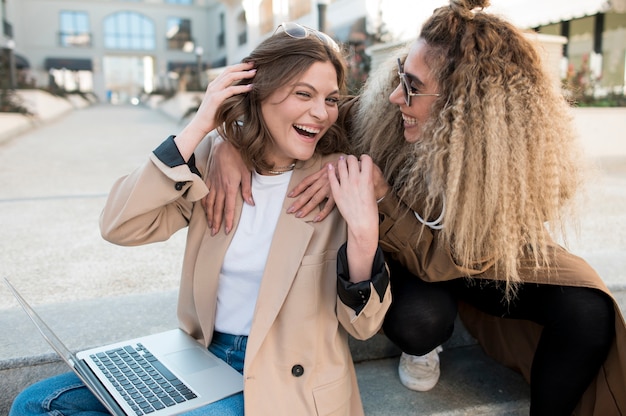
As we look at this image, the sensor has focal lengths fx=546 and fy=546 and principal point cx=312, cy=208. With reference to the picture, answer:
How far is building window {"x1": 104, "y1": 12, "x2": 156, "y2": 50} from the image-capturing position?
41.0m

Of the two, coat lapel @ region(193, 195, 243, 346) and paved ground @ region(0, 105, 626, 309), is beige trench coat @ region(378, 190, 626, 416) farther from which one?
coat lapel @ region(193, 195, 243, 346)

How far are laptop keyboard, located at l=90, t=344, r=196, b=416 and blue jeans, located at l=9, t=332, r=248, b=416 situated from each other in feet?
0.26

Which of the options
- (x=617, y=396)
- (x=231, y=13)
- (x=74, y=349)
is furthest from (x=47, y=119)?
(x=231, y=13)

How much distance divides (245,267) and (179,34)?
43836mm

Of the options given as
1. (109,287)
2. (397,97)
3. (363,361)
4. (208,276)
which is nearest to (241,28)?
(109,287)

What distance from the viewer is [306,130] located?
65.8 inches

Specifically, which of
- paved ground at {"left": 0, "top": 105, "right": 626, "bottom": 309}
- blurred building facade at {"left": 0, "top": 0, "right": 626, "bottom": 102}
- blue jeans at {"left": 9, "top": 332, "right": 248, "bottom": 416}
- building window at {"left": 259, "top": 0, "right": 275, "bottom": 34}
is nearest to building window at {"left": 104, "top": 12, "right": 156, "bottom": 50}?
blurred building facade at {"left": 0, "top": 0, "right": 626, "bottom": 102}

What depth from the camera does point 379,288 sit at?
56.6 inches

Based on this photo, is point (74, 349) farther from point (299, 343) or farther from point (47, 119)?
point (47, 119)

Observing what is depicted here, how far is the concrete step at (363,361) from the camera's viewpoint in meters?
1.85

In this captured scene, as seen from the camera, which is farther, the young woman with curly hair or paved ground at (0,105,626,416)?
paved ground at (0,105,626,416)

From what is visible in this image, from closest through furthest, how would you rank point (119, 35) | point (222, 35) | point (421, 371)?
point (421, 371) → point (222, 35) → point (119, 35)

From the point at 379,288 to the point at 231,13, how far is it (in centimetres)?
3367

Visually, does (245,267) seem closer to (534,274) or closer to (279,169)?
(279,169)
